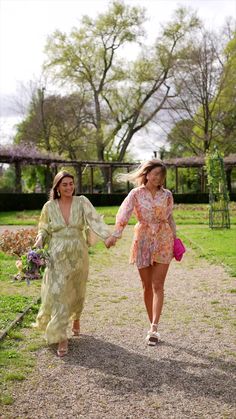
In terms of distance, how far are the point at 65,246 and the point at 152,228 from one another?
825 millimetres

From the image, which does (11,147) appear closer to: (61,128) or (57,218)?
(61,128)

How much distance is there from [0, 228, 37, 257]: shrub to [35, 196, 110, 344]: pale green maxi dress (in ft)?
18.8

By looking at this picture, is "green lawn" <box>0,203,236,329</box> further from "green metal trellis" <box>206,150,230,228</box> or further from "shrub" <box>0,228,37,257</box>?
"green metal trellis" <box>206,150,230,228</box>

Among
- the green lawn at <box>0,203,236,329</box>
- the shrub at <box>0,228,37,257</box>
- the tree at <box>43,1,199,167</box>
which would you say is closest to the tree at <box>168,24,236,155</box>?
the tree at <box>43,1,199,167</box>

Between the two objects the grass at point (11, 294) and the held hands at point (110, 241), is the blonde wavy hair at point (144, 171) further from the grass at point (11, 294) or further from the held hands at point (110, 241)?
the grass at point (11, 294)

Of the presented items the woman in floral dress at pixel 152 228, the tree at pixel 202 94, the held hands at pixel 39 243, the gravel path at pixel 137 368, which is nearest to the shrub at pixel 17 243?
the gravel path at pixel 137 368

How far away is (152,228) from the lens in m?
5.07

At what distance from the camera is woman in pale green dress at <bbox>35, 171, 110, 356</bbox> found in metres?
4.83

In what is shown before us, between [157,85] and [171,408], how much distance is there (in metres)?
43.4

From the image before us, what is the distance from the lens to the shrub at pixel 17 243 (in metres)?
10.9

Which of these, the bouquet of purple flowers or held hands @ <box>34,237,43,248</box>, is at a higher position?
held hands @ <box>34,237,43,248</box>

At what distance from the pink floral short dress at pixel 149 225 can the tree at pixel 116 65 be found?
38.4m

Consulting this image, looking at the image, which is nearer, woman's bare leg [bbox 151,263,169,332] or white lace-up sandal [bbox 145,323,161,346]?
white lace-up sandal [bbox 145,323,161,346]

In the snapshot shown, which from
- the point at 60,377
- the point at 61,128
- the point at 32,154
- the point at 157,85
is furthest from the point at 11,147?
the point at 60,377
